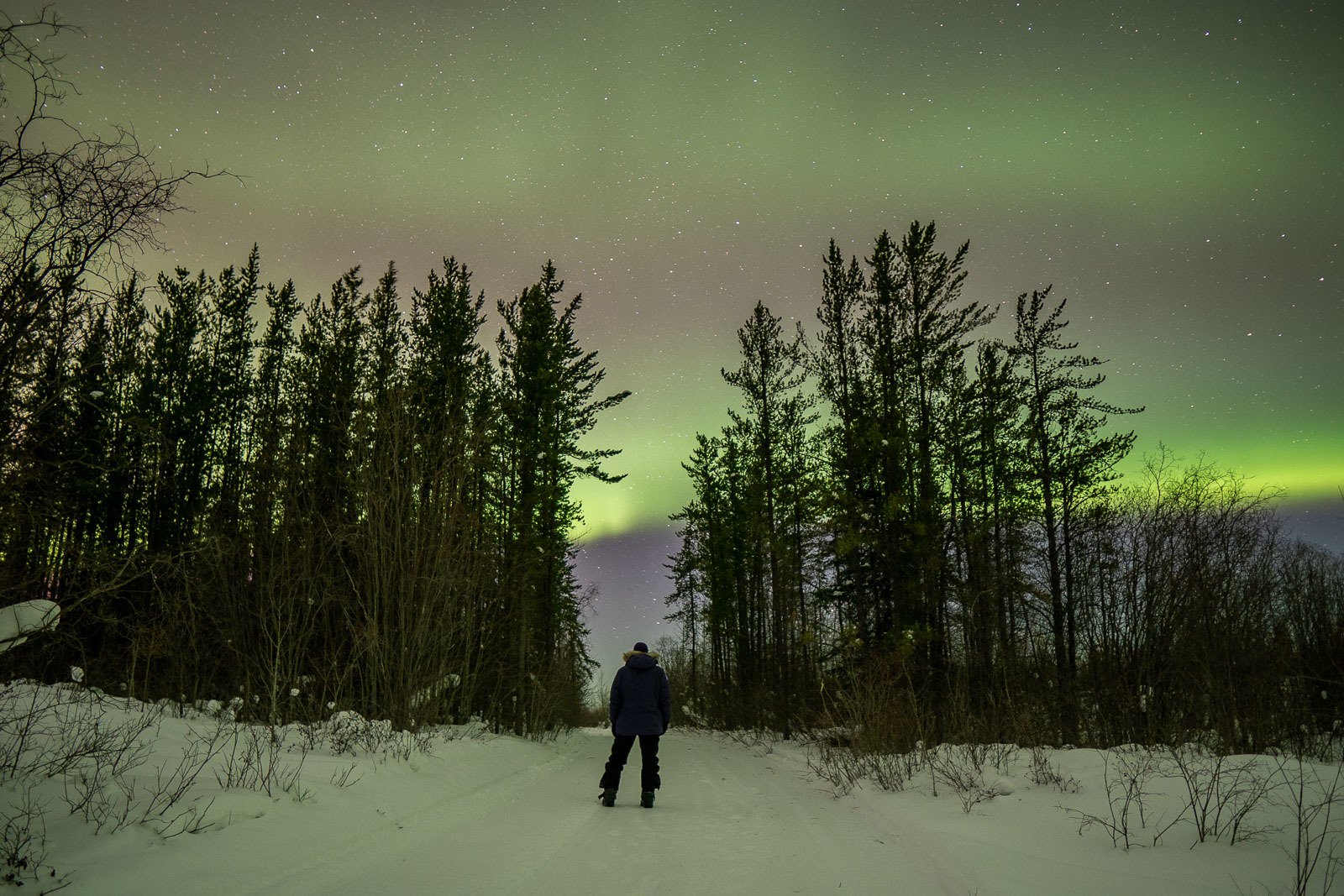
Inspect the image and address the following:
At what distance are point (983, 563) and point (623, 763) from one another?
14481 millimetres

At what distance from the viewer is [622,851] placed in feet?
19.2

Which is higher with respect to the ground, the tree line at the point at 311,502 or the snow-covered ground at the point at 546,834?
the tree line at the point at 311,502

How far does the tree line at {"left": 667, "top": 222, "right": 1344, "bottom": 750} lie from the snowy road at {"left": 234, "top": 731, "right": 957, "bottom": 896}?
13.7 ft

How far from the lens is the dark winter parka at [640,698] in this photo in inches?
364

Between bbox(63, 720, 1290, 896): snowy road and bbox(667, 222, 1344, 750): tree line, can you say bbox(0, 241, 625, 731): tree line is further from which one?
bbox(667, 222, 1344, 750): tree line

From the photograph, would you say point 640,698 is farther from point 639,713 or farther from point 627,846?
point 627,846

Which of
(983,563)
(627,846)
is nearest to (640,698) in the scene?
(627,846)

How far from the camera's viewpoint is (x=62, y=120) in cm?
481

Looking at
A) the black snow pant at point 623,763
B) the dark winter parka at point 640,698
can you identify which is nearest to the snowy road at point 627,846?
the black snow pant at point 623,763

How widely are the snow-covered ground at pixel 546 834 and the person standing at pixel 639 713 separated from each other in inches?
15.6

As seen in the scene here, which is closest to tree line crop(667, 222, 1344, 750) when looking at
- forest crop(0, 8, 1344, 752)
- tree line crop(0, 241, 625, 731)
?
forest crop(0, 8, 1344, 752)

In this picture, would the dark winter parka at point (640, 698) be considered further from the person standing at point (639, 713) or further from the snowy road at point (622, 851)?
the snowy road at point (622, 851)

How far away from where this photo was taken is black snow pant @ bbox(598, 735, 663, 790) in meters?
8.69

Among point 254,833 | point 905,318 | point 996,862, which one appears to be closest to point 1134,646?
point 996,862
